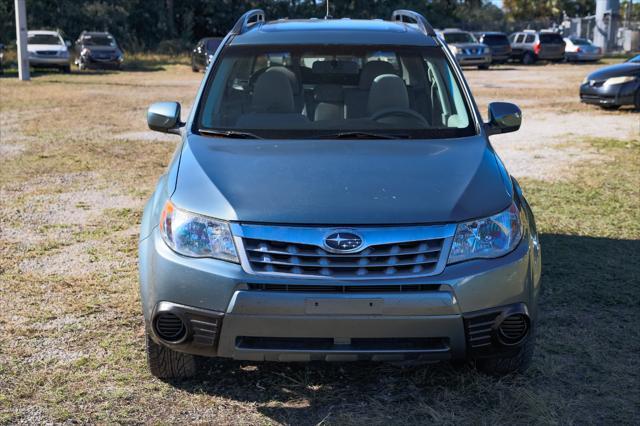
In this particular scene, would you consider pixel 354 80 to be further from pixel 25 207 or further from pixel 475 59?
pixel 475 59

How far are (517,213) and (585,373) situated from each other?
0.97 metres

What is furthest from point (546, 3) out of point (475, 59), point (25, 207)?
point (25, 207)

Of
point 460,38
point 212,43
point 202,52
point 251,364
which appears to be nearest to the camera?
point 251,364

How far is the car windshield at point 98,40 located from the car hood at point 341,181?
3328 cm

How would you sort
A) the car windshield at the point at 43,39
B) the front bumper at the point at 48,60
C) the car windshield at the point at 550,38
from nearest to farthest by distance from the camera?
the front bumper at the point at 48,60, the car windshield at the point at 43,39, the car windshield at the point at 550,38

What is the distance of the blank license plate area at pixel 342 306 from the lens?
350cm

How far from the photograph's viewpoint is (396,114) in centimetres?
493

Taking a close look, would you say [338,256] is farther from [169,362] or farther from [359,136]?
[359,136]

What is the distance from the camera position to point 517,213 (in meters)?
3.87

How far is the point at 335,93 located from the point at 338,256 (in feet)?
6.27

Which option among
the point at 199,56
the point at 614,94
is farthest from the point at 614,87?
the point at 199,56

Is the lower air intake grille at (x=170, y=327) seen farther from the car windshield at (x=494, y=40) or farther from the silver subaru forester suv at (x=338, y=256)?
the car windshield at (x=494, y=40)

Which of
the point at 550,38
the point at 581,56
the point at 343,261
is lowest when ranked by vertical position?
the point at 581,56

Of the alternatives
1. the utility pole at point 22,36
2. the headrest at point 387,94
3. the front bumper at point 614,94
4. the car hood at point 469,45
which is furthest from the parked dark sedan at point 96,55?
the headrest at point 387,94
